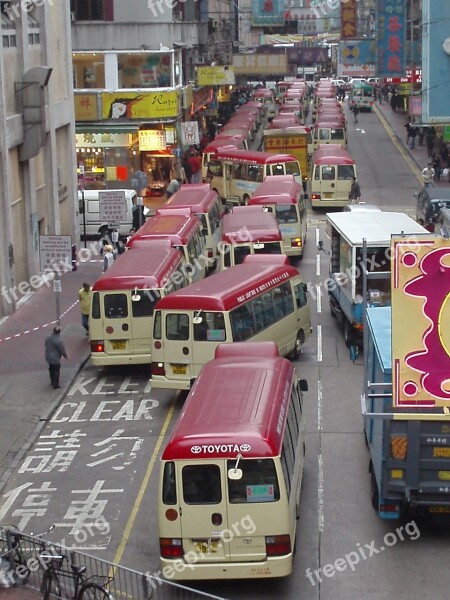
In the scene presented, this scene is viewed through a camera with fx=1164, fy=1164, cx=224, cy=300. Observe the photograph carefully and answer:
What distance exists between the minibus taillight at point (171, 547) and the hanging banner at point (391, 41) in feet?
132

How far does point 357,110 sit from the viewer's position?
96062 millimetres

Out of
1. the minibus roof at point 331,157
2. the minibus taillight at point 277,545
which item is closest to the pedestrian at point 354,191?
the minibus roof at point 331,157

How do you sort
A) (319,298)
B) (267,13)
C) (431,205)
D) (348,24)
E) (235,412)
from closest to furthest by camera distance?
(235,412) < (319,298) < (431,205) < (348,24) < (267,13)

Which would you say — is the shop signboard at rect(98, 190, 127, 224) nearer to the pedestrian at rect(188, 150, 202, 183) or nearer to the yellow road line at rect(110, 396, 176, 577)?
the yellow road line at rect(110, 396, 176, 577)

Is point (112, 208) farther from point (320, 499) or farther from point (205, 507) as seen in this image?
point (205, 507)

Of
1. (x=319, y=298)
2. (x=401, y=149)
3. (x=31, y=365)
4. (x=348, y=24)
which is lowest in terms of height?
(x=31, y=365)

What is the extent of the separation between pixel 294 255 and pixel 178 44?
21659mm

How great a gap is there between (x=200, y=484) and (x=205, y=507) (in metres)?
0.27

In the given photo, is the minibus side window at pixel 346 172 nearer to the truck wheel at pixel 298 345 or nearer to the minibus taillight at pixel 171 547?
the truck wheel at pixel 298 345

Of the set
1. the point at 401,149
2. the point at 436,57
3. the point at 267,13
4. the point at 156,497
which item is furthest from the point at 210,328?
the point at 267,13

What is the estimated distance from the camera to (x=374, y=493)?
15.9 meters

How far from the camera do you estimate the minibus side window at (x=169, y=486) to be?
43.7 ft

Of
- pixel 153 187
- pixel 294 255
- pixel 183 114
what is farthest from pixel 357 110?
pixel 294 255

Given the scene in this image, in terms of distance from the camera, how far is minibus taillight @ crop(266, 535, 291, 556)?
13211 millimetres
